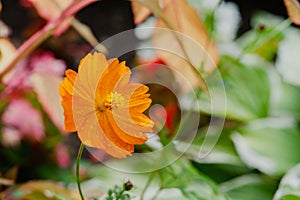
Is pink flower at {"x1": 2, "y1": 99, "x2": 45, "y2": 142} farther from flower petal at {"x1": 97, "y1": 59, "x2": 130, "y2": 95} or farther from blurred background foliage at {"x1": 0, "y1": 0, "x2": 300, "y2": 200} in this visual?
flower petal at {"x1": 97, "y1": 59, "x2": 130, "y2": 95}

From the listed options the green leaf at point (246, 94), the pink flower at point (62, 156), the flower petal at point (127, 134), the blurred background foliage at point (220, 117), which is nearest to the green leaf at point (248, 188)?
the blurred background foliage at point (220, 117)

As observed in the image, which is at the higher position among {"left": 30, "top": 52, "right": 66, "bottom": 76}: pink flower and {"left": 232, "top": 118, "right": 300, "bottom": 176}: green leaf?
{"left": 30, "top": 52, "right": 66, "bottom": 76}: pink flower

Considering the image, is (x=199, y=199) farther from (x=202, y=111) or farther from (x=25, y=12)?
(x=25, y=12)

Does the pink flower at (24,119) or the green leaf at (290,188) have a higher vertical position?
the pink flower at (24,119)

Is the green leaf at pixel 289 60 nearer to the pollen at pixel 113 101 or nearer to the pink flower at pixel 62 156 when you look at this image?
the pink flower at pixel 62 156

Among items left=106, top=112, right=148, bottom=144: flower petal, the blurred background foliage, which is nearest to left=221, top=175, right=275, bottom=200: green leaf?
the blurred background foliage

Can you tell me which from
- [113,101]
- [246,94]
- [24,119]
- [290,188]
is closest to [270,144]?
[246,94]
